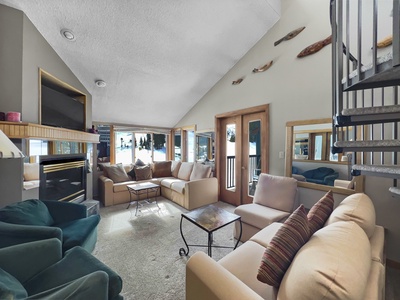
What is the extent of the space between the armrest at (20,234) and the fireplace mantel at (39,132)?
3.51ft

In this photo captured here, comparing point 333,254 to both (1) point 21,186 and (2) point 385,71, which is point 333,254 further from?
(1) point 21,186

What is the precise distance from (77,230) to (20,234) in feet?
1.50

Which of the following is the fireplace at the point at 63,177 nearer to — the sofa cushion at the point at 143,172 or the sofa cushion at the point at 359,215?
the sofa cushion at the point at 143,172

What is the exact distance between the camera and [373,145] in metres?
1.30

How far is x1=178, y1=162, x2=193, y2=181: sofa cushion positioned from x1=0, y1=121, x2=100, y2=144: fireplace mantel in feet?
7.51

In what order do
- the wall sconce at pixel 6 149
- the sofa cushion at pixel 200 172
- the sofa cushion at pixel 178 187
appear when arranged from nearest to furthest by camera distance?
the wall sconce at pixel 6 149
the sofa cushion at pixel 178 187
the sofa cushion at pixel 200 172

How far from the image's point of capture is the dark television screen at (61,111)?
99.7 inches

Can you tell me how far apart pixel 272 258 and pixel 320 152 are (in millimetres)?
2006

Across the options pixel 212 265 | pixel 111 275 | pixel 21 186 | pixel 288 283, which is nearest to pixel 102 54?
pixel 21 186

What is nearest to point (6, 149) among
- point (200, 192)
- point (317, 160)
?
point (200, 192)

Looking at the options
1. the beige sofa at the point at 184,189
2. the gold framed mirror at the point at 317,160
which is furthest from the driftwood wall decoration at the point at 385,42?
the beige sofa at the point at 184,189

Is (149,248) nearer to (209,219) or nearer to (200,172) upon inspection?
(209,219)

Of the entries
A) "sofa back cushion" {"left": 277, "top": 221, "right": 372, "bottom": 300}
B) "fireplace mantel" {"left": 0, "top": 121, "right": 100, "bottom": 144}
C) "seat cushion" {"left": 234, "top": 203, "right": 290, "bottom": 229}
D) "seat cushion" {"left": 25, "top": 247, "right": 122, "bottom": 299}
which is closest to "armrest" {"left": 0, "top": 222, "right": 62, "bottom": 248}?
"seat cushion" {"left": 25, "top": 247, "right": 122, "bottom": 299}

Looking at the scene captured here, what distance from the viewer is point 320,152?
2387 millimetres
